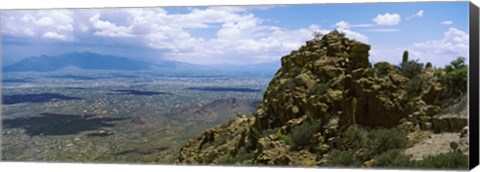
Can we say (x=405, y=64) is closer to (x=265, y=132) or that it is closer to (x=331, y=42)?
(x=331, y=42)

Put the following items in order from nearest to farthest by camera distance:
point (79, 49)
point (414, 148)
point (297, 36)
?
point (414, 148) → point (297, 36) → point (79, 49)

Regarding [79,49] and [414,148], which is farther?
[79,49]

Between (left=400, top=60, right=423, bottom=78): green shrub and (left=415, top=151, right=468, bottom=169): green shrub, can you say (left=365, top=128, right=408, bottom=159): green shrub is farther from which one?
(left=400, top=60, right=423, bottom=78): green shrub

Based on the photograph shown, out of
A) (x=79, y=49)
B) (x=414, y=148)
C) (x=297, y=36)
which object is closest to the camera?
(x=414, y=148)

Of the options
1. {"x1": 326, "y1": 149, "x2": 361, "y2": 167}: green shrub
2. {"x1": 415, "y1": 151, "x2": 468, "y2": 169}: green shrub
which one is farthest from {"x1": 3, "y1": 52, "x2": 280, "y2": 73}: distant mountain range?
{"x1": 415, "y1": 151, "x2": 468, "y2": 169}: green shrub

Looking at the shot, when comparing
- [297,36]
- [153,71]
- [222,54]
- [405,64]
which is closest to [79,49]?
[153,71]

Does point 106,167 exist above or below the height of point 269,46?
below

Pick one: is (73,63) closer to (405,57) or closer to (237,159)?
(237,159)
